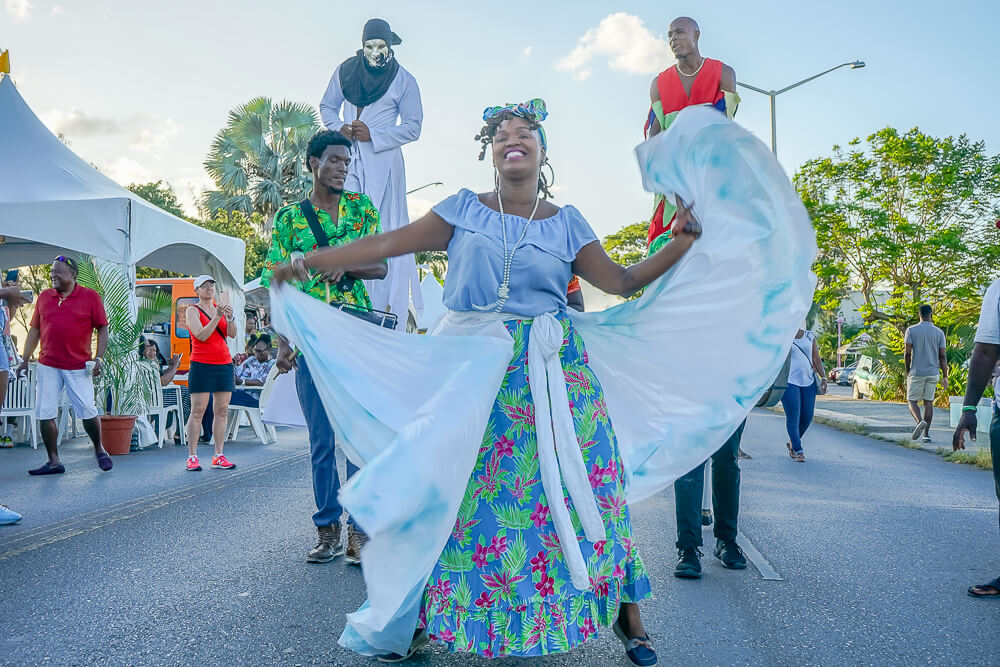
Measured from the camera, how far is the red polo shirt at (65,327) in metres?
8.05

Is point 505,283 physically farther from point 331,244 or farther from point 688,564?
point 688,564

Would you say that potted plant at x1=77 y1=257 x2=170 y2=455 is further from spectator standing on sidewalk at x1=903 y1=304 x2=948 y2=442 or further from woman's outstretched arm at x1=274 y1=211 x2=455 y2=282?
spectator standing on sidewalk at x1=903 y1=304 x2=948 y2=442

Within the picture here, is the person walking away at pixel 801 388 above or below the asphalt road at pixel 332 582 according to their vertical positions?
above

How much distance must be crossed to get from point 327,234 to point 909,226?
921 inches

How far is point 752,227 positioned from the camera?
10.5 ft

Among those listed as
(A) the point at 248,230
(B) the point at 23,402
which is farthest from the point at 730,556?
(A) the point at 248,230

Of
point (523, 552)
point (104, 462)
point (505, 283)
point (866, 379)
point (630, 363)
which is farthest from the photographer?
point (866, 379)

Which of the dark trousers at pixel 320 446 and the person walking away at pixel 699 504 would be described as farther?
the dark trousers at pixel 320 446

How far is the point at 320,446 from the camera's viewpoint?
443cm

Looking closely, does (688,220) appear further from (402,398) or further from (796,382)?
(796,382)

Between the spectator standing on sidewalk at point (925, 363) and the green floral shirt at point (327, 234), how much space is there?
10280 millimetres

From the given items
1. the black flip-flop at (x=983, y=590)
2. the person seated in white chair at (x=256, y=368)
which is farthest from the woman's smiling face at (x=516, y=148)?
the person seated in white chair at (x=256, y=368)

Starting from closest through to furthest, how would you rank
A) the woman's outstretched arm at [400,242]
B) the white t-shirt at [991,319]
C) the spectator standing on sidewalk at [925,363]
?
the woman's outstretched arm at [400,242]
the white t-shirt at [991,319]
the spectator standing on sidewalk at [925,363]

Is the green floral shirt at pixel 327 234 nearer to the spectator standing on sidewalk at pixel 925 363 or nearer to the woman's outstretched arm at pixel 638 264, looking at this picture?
the woman's outstretched arm at pixel 638 264
